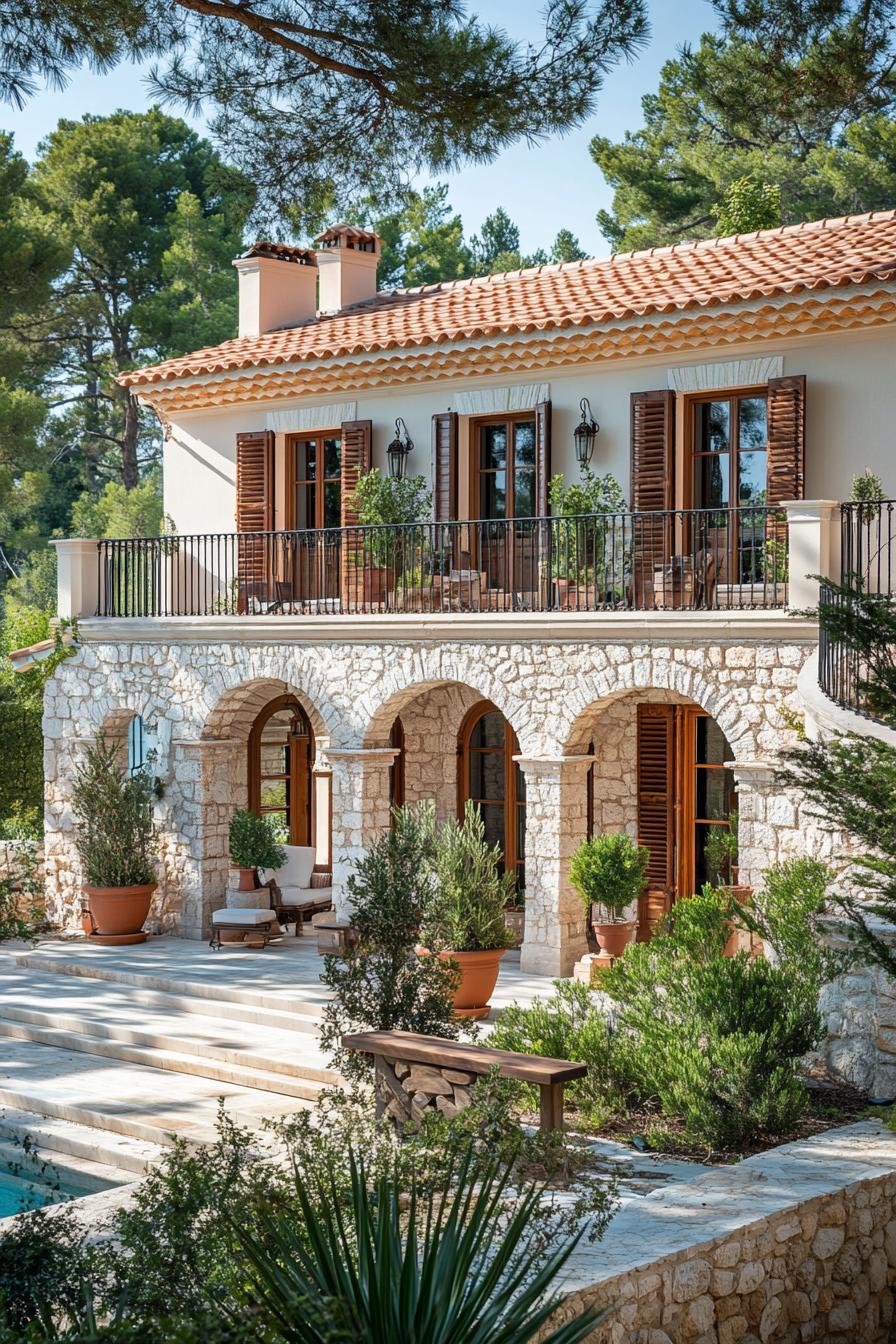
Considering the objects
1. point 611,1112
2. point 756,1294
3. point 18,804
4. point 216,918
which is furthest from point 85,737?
point 756,1294

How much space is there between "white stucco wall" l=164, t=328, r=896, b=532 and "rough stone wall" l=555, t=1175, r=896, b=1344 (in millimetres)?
7788

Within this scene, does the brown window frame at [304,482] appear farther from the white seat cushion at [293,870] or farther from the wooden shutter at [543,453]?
the white seat cushion at [293,870]

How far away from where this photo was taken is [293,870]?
18250mm

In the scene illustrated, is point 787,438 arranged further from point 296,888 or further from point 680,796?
point 296,888

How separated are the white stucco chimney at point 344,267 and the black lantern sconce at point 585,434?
6.12 meters

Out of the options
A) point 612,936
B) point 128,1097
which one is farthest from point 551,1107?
point 612,936

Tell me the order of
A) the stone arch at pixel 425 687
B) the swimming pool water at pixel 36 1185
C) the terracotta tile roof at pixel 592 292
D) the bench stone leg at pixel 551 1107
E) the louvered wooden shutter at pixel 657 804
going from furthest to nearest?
the louvered wooden shutter at pixel 657 804 → the stone arch at pixel 425 687 → the terracotta tile roof at pixel 592 292 → the swimming pool water at pixel 36 1185 → the bench stone leg at pixel 551 1107

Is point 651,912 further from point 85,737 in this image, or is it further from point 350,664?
point 85,737

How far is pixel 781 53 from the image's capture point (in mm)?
11023

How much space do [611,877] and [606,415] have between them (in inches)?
183

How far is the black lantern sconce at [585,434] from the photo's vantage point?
53.7ft

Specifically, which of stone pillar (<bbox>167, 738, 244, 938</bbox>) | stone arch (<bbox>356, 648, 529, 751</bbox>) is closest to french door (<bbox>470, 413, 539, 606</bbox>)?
stone arch (<bbox>356, 648, 529, 751</bbox>)

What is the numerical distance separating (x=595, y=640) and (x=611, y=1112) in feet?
19.1

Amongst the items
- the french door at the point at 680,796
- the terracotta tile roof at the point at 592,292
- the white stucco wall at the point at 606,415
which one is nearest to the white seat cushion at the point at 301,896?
the french door at the point at 680,796
